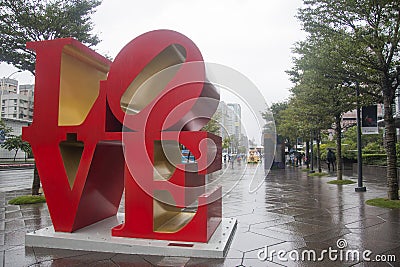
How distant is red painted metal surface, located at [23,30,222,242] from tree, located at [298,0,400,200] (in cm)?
585

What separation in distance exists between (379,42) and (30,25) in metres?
10.9

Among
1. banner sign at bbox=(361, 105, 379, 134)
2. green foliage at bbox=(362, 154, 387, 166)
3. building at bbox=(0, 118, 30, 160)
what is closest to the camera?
banner sign at bbox=(361, 105, 379, 134)

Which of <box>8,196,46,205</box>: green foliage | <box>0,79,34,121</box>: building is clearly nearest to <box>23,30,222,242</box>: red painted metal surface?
<box>8,196,46,205</box>: green foliage

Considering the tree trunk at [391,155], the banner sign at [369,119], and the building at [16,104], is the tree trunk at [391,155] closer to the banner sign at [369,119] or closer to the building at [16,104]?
the banner sign at [369,119]

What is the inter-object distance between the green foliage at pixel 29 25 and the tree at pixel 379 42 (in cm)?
878

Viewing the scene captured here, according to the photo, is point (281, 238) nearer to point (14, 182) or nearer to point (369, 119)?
point (369, 119)

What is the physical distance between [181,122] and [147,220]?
6.04 feet

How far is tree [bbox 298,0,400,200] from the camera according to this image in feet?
30.9

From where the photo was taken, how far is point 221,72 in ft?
17.3

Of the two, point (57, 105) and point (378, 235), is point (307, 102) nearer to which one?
point (378, 235)

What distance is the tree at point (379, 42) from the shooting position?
9.41 metres

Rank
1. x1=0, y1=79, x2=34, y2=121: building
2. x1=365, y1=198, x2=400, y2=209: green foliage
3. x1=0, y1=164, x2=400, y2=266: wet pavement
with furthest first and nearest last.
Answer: x1=0, y1=79, x2=34, y2=121: building, x1=365, y1=198, x2=400, y2=209: green foliage, x1=0, y1=164, x2=400, y2=266: wet pavement

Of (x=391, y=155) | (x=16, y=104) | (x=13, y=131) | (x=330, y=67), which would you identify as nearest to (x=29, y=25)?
(x=330, y=67)

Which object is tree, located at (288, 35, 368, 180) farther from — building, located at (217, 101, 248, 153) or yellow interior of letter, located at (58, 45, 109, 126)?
yellow interior of letter, located at (58, 45, 109, 126)
